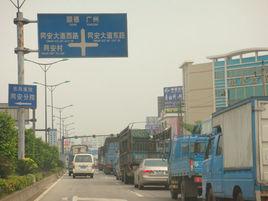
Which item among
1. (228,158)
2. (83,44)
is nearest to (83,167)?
(83,44)

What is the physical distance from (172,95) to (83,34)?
378ft

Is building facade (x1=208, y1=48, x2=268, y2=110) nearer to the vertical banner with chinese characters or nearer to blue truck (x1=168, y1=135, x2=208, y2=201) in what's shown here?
the vertical banner with chinese characters

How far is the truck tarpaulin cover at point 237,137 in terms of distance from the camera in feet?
41.7

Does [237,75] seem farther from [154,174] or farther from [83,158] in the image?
[154,174]

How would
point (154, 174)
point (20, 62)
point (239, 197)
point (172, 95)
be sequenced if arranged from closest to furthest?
1. point (239, 197)
2. point (20, 62)
3. point (154, 174)
4. point (172, 95)

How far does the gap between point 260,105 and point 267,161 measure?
1113mm

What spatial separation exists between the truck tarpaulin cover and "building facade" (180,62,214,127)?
104922 millimetres

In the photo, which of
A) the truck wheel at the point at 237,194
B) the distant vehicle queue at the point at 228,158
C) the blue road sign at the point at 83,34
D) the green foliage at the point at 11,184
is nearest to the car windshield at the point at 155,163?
the distant vehicle queue at the point at 228,158

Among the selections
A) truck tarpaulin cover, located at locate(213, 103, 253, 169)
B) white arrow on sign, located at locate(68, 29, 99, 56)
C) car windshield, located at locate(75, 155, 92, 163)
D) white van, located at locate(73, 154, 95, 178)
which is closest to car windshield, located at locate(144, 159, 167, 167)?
white arrow on sign, located at locate(68, 29, 99, 56)

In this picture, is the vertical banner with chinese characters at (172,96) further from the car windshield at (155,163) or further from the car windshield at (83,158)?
the car windshield at (155,163)

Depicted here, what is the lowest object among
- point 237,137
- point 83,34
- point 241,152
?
point 241,152

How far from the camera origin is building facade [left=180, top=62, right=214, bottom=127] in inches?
4759

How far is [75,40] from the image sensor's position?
25750mm

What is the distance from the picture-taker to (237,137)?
13.5 m
